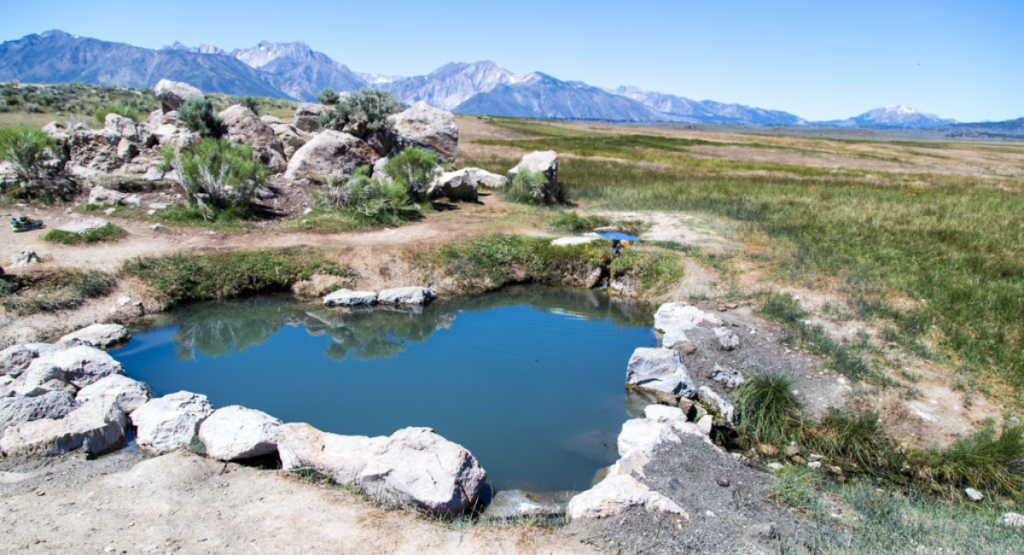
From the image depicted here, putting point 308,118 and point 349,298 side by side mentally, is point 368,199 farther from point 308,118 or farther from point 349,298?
point 308,118

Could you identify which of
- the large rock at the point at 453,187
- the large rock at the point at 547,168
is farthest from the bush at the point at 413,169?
the large rock at the point at 547,168

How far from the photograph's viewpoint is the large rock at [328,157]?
20.0m

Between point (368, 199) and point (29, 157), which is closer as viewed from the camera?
point (29, 157)

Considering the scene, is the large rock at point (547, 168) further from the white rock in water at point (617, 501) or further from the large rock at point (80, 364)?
the white rock in water at point (617, 501)

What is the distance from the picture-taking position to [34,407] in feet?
21.4

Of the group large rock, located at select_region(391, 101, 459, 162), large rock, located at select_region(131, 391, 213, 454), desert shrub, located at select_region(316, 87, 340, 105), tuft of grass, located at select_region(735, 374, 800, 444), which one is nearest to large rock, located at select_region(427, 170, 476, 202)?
large rock, located at select_region(391, 101, 459, 162)

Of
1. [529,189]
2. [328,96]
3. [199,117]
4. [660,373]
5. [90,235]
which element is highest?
[328,96]

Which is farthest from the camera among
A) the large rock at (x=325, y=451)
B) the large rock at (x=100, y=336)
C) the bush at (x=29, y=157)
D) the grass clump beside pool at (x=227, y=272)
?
the bush at (x=29, y=157)

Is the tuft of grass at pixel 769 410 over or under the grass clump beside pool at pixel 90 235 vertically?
under

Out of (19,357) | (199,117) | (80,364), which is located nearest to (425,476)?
(80,364)

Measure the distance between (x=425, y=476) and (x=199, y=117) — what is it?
67.1 ft

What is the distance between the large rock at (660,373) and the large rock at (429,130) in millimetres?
18171

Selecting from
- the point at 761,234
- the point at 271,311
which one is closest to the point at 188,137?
the point at 271,311

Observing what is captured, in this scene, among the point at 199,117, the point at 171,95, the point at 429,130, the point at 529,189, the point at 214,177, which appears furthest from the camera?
the point at 429,130
